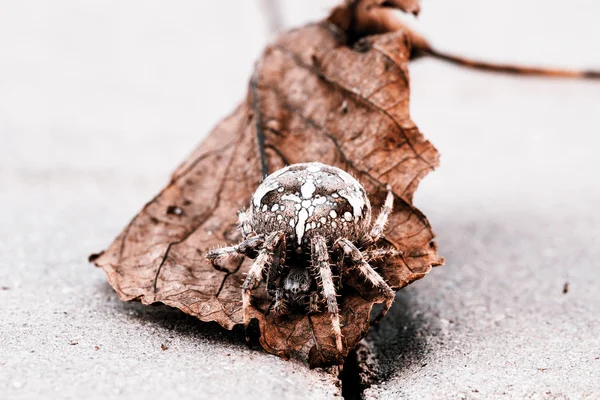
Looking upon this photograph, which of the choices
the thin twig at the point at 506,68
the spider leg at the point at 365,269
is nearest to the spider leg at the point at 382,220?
the spider leg at the point at 365,269

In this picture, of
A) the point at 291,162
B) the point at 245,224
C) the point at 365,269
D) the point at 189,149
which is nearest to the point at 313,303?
the point at 365,269

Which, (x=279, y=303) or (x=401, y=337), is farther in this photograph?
(x=401, y=337)

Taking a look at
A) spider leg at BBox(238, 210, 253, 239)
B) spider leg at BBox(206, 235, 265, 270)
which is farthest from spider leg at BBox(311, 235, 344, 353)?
spider leg at BBox(238, 210, 253, 239)

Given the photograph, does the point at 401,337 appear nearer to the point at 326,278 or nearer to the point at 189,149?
the point at 326,278

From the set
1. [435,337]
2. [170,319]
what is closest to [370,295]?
[435,337]

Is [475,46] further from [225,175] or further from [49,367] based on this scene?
[49,367]

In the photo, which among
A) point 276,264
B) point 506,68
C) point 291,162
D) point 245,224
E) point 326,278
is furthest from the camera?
point 506,68
